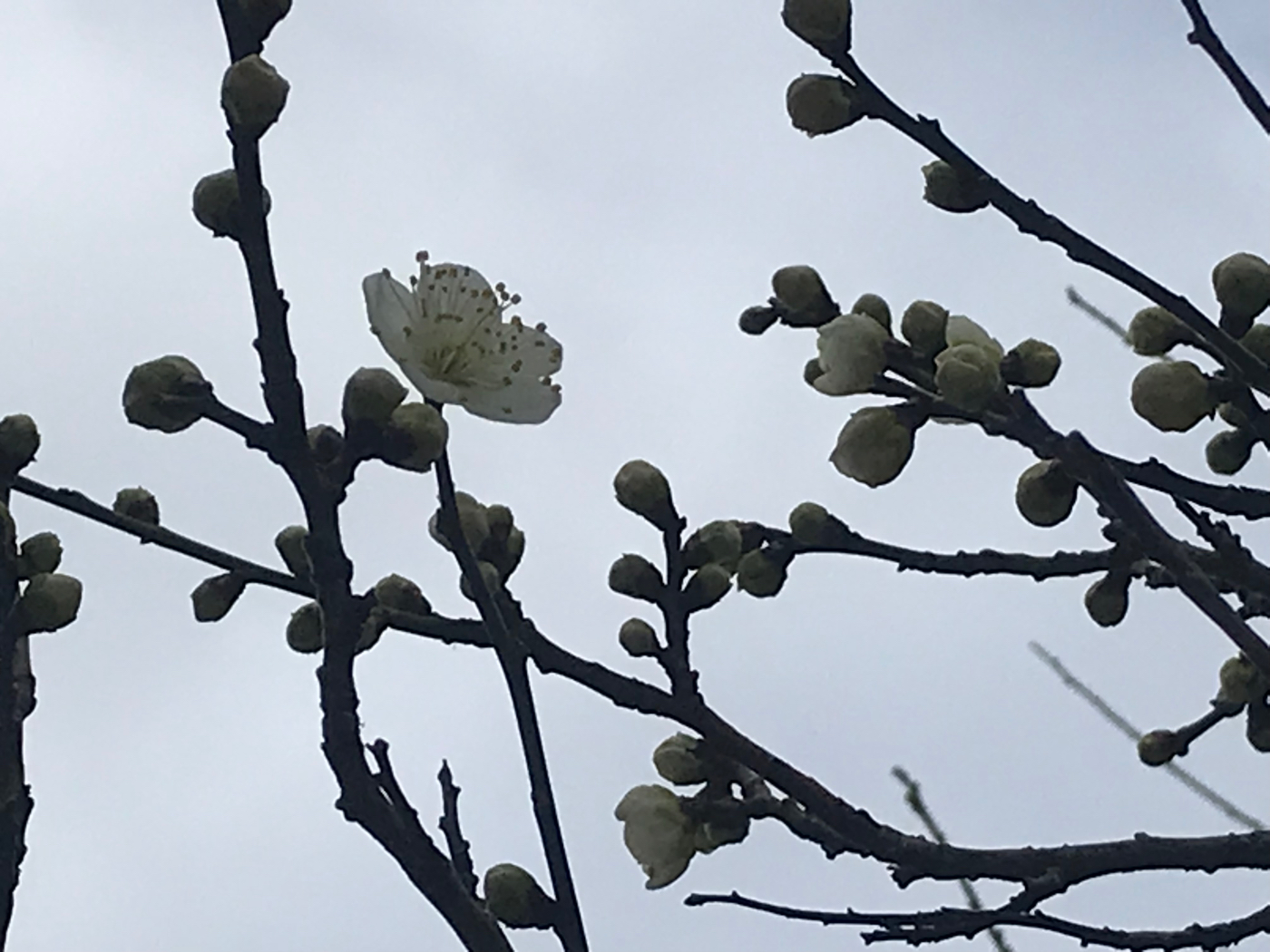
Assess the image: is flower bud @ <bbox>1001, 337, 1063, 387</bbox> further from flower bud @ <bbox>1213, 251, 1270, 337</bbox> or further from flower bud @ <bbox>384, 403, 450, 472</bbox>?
flower bud @ <bbox>384, 403, 450, 472</bbox>

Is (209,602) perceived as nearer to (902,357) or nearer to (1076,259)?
(902,357)

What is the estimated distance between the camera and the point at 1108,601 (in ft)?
7.88

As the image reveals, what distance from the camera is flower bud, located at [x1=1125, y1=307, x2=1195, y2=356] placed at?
2.29 m

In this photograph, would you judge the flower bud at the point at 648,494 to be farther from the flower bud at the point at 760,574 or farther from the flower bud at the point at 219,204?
the flower bud at the point at 219,204

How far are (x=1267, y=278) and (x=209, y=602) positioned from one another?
1.48 m

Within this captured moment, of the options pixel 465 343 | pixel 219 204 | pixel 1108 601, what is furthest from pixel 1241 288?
pixel 219 204

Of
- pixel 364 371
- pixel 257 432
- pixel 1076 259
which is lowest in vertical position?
pixel 257 432

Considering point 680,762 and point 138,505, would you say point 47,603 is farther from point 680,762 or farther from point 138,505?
point 680,762

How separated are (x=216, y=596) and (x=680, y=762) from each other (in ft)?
2.13

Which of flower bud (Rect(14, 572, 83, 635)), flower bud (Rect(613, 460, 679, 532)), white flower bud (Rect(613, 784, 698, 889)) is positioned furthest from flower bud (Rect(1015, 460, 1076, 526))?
flower bud (Rect(14, 572, 83, 635))

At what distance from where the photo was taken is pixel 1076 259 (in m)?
1.97

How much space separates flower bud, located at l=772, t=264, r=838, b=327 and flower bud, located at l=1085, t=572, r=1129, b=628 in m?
0.57

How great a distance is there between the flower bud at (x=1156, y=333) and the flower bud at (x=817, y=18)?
0.63 metres

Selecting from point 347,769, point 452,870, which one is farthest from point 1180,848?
point 347,769
